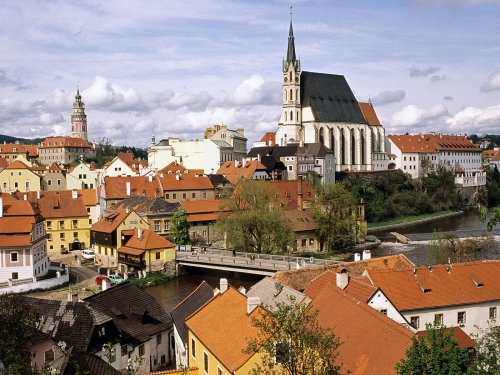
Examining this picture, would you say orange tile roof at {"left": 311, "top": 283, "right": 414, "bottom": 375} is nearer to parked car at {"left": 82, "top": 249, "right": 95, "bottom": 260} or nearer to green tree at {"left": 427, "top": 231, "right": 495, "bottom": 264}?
green tree at {"left": 427, "top": 231, "right": 495, "bottom": 264}

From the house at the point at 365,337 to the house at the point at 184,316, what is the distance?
6.36 meters

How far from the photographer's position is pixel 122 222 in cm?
5078

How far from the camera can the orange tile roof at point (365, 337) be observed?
52.1ft

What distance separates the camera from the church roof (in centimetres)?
10244

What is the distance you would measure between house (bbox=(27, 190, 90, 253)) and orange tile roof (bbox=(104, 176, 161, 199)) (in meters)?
4.02

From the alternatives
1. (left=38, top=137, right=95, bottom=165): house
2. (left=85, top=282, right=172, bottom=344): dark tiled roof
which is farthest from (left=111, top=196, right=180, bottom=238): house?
(left=38, top=137, right=95, bottom=165): house

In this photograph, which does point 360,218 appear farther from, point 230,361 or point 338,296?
point 230,361

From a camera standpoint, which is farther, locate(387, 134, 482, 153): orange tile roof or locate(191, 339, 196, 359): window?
locate(387, 134, 482, 153): orange tile roof

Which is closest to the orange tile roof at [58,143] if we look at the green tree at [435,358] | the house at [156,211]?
the house at [156,211]

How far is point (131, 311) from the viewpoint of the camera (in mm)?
26859

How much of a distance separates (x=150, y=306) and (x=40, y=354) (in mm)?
8293

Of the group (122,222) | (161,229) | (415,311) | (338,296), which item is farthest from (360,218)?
(338,296)

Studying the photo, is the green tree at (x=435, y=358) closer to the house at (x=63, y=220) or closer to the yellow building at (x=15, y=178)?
the house at (x=63, y=220)

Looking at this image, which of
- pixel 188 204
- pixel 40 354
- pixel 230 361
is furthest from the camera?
pixel 188 204
